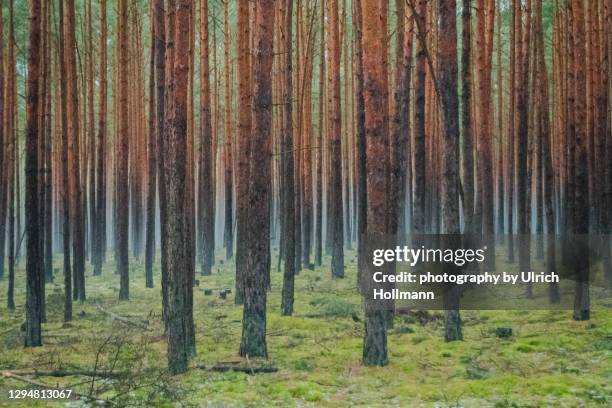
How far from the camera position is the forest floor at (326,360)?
22.0 feet

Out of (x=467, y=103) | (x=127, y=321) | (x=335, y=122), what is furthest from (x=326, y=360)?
(x=335, y=122)

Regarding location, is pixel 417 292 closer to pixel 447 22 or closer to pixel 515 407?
pixel 447 22

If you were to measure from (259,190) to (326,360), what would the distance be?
2421mm

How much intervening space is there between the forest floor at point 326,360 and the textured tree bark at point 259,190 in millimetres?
482

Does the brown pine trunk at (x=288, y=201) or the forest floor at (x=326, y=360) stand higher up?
the brown pine trunk at (x=288, y=201)

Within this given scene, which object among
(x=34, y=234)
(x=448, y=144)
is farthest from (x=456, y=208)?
(x=34, y=234)

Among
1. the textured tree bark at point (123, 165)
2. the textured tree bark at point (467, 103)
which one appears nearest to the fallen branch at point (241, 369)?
the textured tree bark at point (467, 103)

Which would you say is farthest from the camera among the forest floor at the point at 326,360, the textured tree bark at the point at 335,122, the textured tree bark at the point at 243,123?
the textured tree bark at the point at 335,122

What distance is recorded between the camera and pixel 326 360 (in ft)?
28.0

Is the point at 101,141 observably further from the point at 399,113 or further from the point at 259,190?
the point at 259,190

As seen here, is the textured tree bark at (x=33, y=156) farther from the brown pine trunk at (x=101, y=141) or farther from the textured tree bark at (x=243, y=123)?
the brown pine trunk at (x=101, y=141)

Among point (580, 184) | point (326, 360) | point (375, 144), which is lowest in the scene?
point (326, 360)

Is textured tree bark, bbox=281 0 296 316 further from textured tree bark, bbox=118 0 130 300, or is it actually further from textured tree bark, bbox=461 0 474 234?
textured tree bark, bbox=118 0 130 300

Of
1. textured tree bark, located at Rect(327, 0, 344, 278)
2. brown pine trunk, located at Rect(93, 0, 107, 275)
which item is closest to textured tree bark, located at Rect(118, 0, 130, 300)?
brown pine trunk, located at Rect(93, 0, 107, 275)
